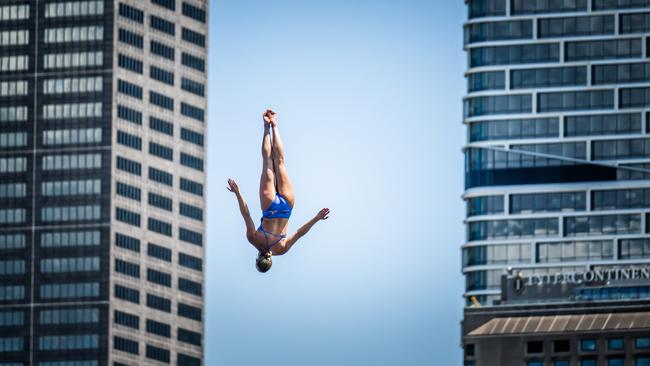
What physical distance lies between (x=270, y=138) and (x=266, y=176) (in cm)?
134

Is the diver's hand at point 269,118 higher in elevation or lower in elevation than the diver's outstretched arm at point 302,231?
higher

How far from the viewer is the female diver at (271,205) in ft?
263

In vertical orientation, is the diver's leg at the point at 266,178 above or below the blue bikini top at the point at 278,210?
above

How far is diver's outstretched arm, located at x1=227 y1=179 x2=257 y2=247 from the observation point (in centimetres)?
7831

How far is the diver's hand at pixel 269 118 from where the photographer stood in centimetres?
7894

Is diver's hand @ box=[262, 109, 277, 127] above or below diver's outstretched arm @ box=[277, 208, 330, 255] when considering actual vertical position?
above

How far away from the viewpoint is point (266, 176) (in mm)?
80312

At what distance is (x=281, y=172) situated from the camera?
80.5m

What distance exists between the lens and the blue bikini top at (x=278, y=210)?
263 feet

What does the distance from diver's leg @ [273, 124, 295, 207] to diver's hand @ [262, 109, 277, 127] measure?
73 centimetres

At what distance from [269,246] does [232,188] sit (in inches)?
129

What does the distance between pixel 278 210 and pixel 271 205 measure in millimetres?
317

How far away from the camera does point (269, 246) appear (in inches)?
3182

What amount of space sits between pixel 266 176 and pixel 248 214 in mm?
1458
